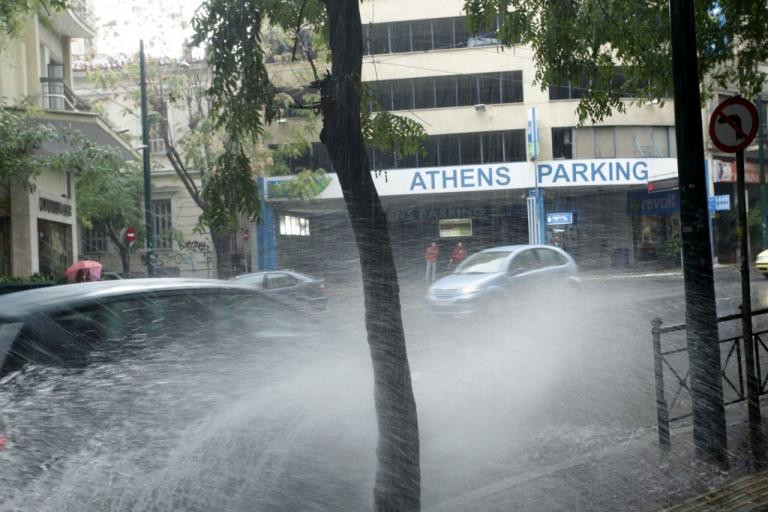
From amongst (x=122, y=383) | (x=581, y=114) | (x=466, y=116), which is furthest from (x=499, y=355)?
(x=466, y=116)

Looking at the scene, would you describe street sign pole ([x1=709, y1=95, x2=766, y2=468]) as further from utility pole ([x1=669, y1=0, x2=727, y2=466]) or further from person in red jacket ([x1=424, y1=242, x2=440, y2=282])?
person in red jacket ([x1=424, y1=242, x2=440, y2=282])

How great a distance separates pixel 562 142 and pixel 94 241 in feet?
62.6

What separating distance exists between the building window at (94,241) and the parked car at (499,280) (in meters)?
21.4

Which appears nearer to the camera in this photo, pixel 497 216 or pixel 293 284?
pixel 293 284

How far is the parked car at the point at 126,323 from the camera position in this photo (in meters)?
4.38

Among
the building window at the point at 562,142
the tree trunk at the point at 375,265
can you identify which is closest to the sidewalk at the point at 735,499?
the tree trunk at the point at 375,265

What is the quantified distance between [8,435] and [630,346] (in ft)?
30.9

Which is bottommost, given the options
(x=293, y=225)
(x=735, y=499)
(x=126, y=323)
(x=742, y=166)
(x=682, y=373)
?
(x=735, y=499)

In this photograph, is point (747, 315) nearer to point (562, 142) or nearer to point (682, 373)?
point (682, 373)

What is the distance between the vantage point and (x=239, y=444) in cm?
494

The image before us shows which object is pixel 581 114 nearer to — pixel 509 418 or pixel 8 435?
pixel 509 418

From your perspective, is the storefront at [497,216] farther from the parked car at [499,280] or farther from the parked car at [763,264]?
the parked car at [499,280]

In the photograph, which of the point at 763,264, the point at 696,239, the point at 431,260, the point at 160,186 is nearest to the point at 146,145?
the point at 160,186

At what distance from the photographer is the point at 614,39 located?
816cm
